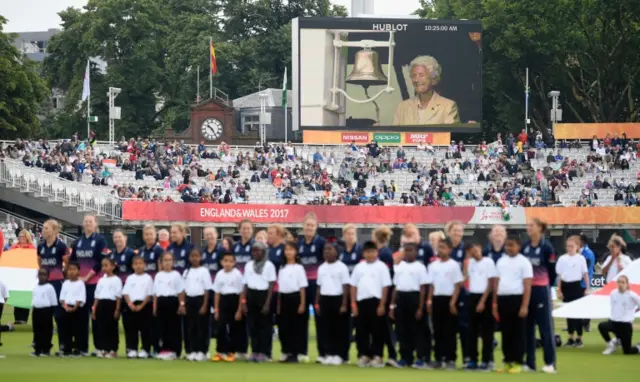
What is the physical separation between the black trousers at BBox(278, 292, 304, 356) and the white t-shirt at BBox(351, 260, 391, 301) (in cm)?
98

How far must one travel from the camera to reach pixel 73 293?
20.6 metres

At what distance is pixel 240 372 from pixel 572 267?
27.0 ft

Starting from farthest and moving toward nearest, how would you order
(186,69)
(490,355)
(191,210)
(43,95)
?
(186,69) → (43,95) → (191,210) → (490,355)

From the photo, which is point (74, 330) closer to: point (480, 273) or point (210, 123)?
point (480, 273)

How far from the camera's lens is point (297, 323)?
1930 centimetres

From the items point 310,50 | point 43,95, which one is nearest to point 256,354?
point 310,50

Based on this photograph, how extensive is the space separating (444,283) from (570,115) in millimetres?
64691

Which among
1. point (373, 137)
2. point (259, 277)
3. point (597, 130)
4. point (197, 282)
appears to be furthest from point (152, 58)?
point (259, 277)

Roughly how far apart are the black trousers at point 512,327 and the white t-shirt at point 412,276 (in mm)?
1062

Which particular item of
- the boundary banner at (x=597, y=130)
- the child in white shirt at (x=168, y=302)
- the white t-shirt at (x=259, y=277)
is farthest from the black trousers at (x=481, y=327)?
the boundary banner at (x=597, y=130)

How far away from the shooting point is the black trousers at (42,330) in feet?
68.3

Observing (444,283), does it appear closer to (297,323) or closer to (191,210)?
(297,323)

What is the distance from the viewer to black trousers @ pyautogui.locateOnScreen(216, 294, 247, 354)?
19625 millimetres

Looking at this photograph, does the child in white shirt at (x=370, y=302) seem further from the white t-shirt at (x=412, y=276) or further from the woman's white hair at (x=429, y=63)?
the woman's white hair at (x=429, y=63)
